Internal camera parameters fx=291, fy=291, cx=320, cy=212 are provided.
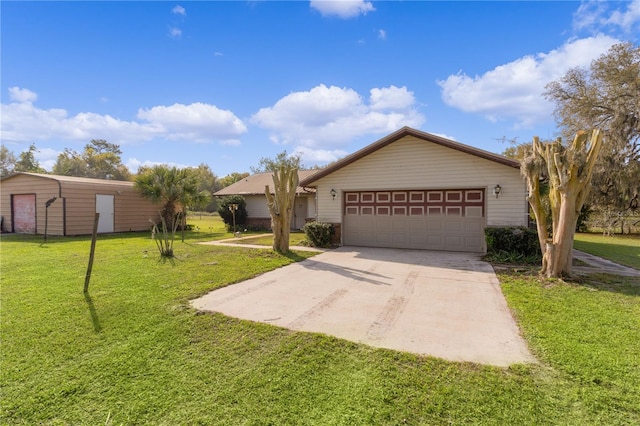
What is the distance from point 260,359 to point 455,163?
9.25m

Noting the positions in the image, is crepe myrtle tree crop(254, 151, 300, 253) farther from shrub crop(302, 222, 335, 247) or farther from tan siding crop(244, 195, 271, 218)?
tan siding crop(244, 195, 271, 218)

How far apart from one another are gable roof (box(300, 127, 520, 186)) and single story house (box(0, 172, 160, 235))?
11.6 metres

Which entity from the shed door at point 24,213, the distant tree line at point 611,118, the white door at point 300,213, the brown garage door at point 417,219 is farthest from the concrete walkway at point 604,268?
the shed door at point 24,213

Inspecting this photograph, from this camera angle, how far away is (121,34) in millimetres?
9648

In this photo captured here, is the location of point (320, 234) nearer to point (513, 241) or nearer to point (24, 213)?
point (513, 241)

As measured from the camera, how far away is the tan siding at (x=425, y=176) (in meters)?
9.38

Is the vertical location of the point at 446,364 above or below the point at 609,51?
below

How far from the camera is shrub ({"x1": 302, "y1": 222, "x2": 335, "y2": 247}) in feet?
37.2

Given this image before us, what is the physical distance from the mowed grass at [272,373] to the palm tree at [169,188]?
12.7m

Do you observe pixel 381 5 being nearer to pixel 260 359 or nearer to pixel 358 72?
pixel 358 72

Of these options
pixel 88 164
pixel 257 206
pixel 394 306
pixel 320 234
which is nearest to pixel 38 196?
pixel 257 206

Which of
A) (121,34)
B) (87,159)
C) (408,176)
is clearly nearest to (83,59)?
(121,34)

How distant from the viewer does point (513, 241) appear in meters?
8.70

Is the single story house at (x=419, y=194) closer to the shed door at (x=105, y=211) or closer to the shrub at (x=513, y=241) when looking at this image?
the shrub at (x=513, y=241)
